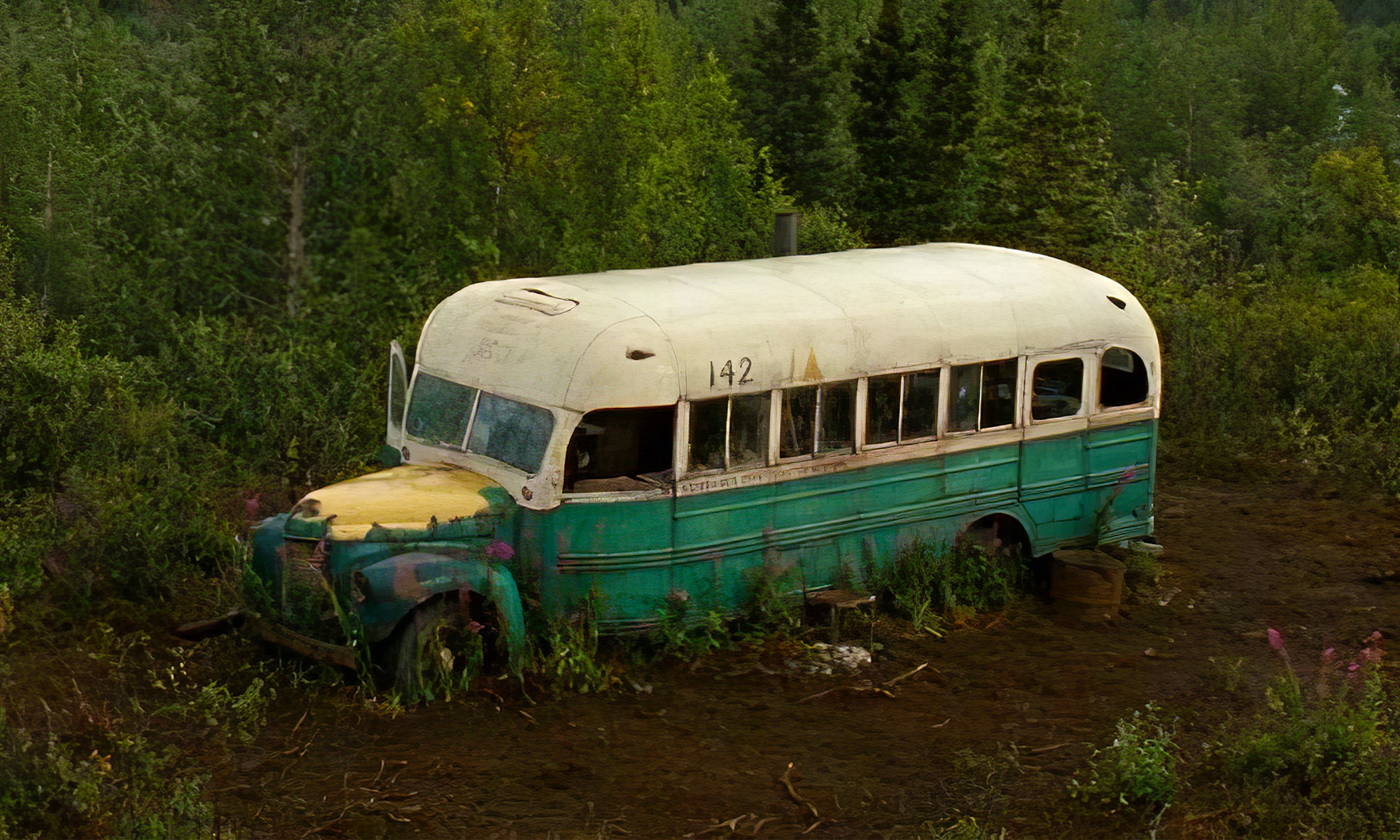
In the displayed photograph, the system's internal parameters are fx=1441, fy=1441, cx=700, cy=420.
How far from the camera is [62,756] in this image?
7.25 meters

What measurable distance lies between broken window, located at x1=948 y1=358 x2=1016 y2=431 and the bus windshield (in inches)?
133

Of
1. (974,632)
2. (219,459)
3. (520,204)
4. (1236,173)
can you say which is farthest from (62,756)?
(1236,173)

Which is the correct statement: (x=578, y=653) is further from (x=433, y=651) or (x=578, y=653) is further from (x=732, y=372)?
(x=732, y=372)

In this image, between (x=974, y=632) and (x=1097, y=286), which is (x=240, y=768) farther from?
(x=1097, y=286)

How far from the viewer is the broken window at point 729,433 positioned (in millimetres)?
9680

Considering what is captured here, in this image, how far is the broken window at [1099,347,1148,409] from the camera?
12.1 meters

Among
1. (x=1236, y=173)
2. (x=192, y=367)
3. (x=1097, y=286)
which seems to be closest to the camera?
(x=1097, y=286)

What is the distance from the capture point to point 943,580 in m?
11.0

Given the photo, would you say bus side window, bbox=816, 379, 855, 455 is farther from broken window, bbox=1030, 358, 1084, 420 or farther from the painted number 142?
broken window, bbox=1030, 358, 1084, 420

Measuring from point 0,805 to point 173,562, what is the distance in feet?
12.7

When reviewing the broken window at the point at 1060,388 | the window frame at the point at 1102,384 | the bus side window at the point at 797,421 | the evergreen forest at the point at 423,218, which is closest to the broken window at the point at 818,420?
the bus side window at the point at 797,421

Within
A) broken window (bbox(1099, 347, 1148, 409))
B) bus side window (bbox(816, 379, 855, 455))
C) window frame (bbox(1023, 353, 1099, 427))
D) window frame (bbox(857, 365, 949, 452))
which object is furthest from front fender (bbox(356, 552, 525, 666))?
broken window (bbox(1099, 347, 1148, 409))

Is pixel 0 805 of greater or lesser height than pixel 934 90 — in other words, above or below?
below

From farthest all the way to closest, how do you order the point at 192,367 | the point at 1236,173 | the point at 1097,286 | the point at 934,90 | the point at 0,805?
the point at 1236,173 → the point at 934,90 → the point at 192,367 → the point at 1097,286 → the point at 0,805
